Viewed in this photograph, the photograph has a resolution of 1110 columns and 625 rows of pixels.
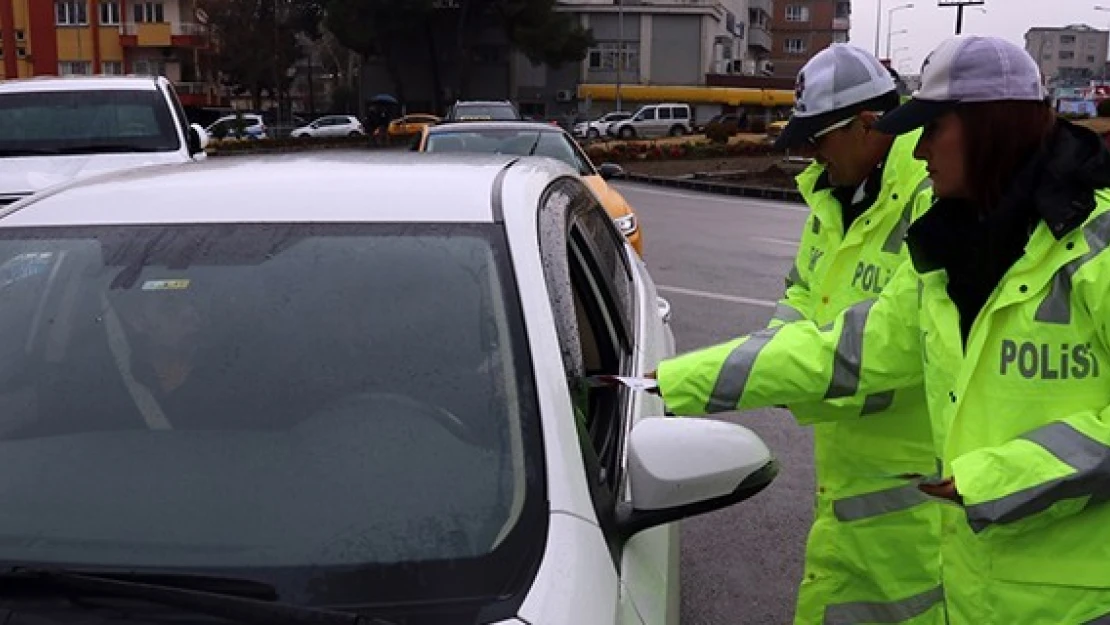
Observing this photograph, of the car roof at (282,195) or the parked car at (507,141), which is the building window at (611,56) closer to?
the parked car at (507,141)

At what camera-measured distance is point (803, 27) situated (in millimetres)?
117562

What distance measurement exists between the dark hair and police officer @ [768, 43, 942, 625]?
61cm

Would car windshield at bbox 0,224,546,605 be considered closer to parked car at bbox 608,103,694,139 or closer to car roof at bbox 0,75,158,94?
car roof at bbox 0,75,158,94

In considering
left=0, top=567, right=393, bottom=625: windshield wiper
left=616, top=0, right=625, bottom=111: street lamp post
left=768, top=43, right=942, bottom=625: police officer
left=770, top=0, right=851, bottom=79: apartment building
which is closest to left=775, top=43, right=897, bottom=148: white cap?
left=768, top=43, right=942, bottom=625: police officer

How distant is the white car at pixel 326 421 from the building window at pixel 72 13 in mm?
73349

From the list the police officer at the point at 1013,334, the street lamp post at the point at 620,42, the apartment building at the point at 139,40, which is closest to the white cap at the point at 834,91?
the police officer at the point at 1013,334

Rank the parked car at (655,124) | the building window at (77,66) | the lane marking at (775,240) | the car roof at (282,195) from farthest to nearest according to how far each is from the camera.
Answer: the building window at (77,66) → the parked car at (655,124) → the lane marking at (775,240) → the car roof at (282,195)

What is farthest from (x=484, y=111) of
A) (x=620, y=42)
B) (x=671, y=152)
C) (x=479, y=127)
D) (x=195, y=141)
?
(x=620, y=42)

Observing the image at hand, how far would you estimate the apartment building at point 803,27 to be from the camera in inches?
4503

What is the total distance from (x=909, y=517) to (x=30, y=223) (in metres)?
2.01

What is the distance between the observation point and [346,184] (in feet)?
8.21

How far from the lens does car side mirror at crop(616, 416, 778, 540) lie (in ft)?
6.60

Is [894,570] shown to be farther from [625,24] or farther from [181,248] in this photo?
[625,24]

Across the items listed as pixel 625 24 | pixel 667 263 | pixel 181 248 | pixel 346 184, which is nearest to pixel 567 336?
pixel 346 184
